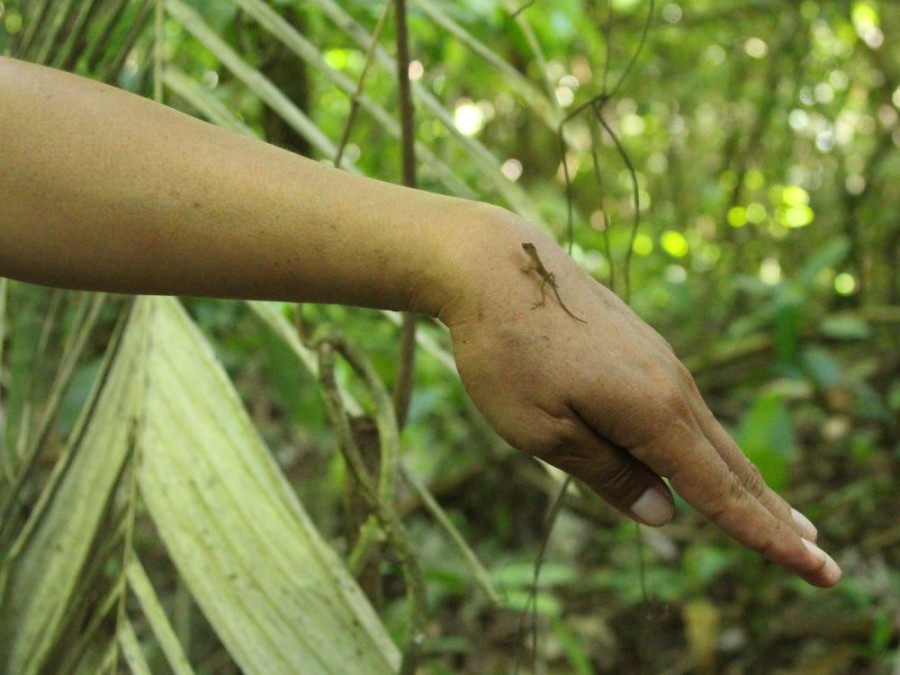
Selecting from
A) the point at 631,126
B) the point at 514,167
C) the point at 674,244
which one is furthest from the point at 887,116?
the point at 514,167

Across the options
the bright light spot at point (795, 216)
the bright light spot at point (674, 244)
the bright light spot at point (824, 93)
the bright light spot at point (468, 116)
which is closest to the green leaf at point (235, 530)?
the bright light spot at point (468, 116)

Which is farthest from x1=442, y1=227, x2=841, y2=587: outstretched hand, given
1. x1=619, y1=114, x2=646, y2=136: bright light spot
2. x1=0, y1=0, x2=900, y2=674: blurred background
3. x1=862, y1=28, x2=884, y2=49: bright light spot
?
Answer: x1=619, y1=114, x2=646, y2=136: bright light spot

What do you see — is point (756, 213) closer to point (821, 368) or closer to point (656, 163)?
point (656, 163)

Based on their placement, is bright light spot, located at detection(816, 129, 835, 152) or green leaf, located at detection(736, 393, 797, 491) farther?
bright light spot, located at detection(816, 129, 835, 152)

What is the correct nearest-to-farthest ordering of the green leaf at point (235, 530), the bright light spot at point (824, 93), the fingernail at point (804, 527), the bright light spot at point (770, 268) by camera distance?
the fingernail at point (804, 527), the green leaf at point (235, 530), the bright light spot at point (824, 93), the bright light spot at point (770, 268)

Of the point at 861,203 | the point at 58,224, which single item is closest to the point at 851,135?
the point at 861,203

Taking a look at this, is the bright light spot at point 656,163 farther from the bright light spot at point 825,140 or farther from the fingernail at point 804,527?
the fingernail at point 804,527

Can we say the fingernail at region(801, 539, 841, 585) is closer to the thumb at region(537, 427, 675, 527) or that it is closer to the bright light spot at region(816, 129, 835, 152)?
the thumb at region(537, 427, 675, 527)
